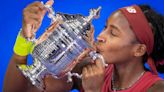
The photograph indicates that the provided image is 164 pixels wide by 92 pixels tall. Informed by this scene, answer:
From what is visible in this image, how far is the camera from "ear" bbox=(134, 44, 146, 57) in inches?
41.0

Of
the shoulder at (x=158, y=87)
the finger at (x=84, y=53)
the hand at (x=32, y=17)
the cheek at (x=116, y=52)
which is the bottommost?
the shoulder at (x=158, y=87)

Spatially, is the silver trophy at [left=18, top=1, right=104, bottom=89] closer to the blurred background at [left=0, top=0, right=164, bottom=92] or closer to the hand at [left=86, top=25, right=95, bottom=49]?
the hand at [left=86, top=25, right=95, bottom=49]

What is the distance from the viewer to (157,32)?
1.04 metres


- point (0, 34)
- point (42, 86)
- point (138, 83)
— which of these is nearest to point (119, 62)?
point (138, 83)

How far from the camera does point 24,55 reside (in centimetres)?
99

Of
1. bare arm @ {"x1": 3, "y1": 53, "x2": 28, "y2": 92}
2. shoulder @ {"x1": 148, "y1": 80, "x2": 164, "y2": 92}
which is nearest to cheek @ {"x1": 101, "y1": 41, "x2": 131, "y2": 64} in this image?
shoulder @ {"x1": 148, "y1": 80, "x2": 164, "y2": 92}

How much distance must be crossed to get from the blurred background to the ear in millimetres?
529

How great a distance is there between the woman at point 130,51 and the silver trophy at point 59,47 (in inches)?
3.3

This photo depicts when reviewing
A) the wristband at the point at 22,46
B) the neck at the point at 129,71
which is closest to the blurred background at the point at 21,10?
the neck at the point at 129,71

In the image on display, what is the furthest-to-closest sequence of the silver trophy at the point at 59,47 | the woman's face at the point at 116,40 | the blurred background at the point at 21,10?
the blurred background at the point at 21,10, the woman's face at the point at 116,40, the silver trophy at the point at 59,47

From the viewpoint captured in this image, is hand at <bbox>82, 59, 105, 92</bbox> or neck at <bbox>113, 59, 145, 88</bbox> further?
neck at <bbox>113, 59, 145, 88</bbox>

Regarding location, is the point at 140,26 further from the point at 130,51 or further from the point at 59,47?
the point at 59,47

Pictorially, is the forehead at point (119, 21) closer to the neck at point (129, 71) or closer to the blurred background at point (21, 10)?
the neck at point (129, 71)

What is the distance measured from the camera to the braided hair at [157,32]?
3.41 feet
